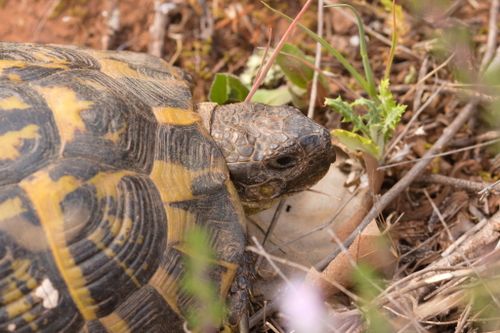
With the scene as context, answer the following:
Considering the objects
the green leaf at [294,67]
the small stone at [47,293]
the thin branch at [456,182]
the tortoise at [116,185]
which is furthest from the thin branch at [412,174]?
the small stone at [47,293]

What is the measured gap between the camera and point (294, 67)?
3.48 m

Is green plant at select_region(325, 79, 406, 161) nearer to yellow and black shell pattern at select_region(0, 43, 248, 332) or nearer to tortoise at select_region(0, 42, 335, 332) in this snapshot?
tortoise at select_region(0, 42, 335, 332)

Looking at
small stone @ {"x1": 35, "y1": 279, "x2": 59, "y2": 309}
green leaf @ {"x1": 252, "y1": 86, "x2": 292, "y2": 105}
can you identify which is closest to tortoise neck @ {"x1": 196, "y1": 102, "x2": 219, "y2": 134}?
green leaf @ {"x1": 252, "y1": 86, "x2": 292, "y2": 105}

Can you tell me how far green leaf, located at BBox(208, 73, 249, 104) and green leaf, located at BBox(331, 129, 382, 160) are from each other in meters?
0.65

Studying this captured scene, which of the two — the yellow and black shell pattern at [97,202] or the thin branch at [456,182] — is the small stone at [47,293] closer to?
the yellow and black shell pattern at [97,202]

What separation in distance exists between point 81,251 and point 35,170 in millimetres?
314

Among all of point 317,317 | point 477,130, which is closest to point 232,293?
point 317,317

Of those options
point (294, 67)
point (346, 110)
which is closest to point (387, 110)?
point (346, 110)

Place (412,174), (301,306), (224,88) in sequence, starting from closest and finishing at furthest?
(301,306) → (412,174) → (224,88)

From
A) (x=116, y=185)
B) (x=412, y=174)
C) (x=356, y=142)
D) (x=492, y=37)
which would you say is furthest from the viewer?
(x=492, y=37)

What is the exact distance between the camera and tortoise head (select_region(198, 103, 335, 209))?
2781mm

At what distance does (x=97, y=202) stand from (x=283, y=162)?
2.71 feet

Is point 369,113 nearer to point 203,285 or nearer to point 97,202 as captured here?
point 203,285

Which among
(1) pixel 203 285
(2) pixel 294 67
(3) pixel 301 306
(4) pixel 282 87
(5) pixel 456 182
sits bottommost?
(3) pixel 301 306
